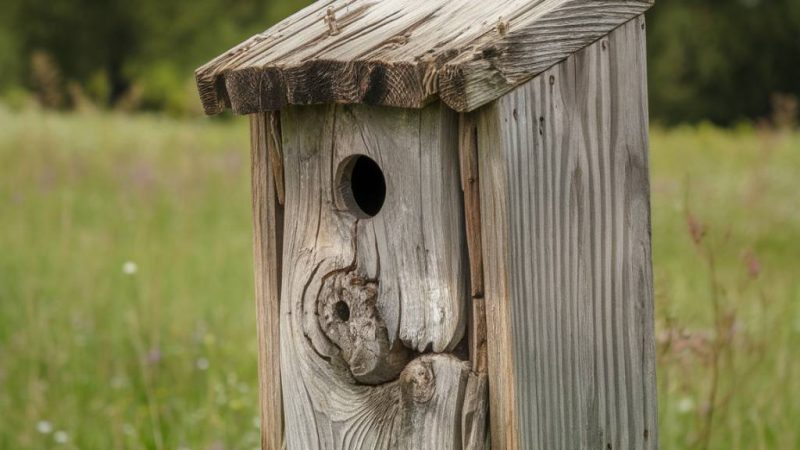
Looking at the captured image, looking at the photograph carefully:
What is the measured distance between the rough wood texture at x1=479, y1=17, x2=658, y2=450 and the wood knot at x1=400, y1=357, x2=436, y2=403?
126 mm

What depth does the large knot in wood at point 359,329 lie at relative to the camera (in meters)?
1.79

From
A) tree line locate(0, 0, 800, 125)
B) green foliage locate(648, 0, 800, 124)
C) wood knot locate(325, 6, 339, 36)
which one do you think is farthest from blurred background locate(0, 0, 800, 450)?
green foliage locate(648, 0, 800, 124)

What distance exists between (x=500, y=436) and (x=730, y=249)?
6.05 meters

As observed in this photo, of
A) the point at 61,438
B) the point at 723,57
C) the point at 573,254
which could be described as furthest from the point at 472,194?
the point at 723,57

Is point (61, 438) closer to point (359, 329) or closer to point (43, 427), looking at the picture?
point (43, 427)

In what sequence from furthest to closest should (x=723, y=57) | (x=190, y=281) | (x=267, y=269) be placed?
1. (x=723, y=57)
2. (x=190, y=281)
3. (x=267, y=269)

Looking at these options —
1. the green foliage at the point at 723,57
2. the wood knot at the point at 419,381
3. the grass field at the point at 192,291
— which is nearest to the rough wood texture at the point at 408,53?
the wood knot at the point at 419,381

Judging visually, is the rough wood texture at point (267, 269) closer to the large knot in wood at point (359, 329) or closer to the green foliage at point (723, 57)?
the large knot in wood at point (359, 329)

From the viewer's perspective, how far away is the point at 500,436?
5.51ft

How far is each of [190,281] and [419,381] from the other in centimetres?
416

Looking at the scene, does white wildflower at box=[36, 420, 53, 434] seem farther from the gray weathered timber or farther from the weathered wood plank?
the weathered wood plank

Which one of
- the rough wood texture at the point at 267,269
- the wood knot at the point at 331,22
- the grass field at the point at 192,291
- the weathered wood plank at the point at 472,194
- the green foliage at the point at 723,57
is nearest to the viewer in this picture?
the weathered wood plank at the point at 472,194

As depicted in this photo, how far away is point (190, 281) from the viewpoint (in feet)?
18.7

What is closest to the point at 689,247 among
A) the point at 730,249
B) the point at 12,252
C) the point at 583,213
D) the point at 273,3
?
the point at 730,249
